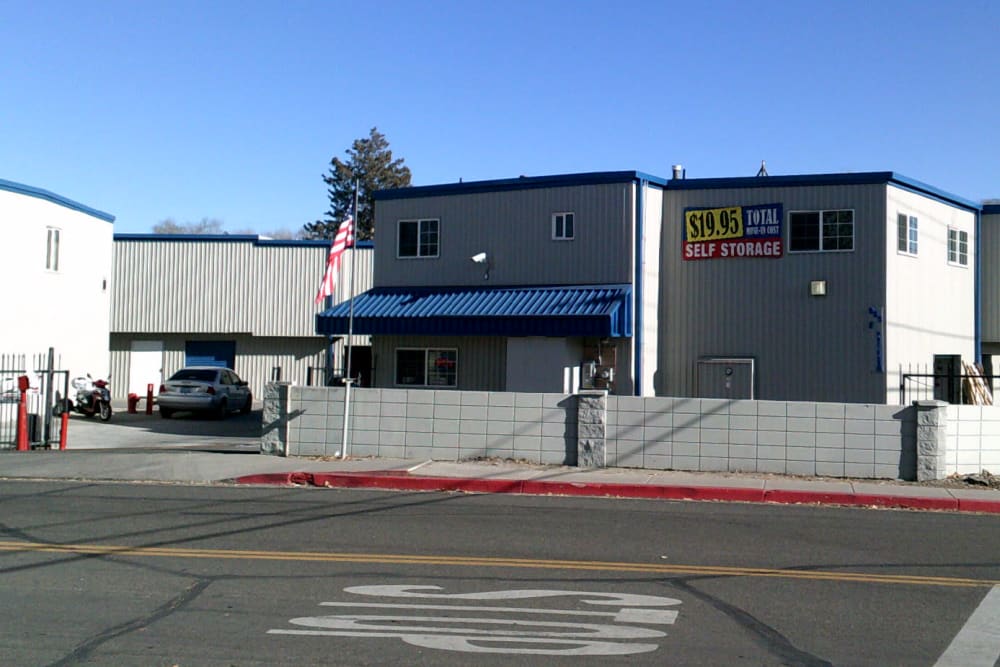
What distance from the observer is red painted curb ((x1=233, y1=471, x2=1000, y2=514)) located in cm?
1441

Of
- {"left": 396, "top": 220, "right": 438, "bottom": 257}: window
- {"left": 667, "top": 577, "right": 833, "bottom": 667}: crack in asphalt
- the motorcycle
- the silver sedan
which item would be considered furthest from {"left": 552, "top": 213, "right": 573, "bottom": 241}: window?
{"left": 667, "top": 577, "right": 833, "bottom": 667}: crack in asphalt

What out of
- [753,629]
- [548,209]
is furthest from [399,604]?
[548,209]

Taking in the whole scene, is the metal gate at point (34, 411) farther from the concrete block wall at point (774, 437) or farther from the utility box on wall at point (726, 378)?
the utility box on wall at point (726, 378)

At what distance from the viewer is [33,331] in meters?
27.6

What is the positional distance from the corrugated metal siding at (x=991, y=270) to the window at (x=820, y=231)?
725 cm

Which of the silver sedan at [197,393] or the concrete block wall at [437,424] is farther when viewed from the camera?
the silver sedan at [197,393]

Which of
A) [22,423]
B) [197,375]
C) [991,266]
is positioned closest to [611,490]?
[22,423]

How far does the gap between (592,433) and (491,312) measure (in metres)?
7.18

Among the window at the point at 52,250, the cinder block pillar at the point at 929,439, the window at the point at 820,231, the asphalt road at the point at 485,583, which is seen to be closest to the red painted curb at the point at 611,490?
the asphalt road at the point at 485,583

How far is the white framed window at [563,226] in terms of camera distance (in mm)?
24219

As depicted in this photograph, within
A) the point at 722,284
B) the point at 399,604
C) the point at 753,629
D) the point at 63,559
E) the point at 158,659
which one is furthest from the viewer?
the point at 722,284

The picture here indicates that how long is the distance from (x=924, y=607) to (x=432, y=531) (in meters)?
5.41

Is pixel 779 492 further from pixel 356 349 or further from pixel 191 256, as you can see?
pixel 191 256

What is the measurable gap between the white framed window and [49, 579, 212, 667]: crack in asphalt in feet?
54.2
